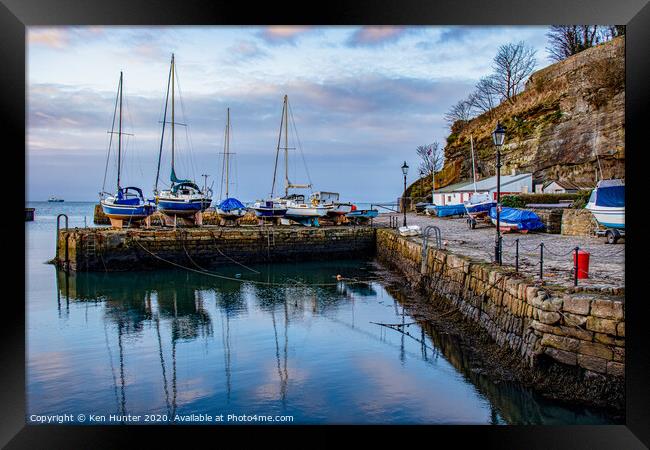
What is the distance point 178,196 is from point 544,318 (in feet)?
73.3

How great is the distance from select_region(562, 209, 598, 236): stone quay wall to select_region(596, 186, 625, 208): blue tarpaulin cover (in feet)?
5.20

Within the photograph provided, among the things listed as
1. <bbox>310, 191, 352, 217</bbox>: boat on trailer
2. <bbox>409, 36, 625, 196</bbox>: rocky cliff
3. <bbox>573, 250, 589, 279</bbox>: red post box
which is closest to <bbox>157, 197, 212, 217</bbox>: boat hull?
<bbox>310, 191, 352, 217</bbox>: boat on trailer

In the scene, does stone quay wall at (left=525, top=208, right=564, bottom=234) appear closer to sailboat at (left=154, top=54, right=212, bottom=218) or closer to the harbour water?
the harbour water

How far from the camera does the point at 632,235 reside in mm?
A: 4938

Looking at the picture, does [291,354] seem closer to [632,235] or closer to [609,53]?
[632,235]

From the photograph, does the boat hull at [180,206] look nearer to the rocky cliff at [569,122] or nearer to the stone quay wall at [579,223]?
the stone quay wall at [579,223]

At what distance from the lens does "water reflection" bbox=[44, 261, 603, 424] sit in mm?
6434

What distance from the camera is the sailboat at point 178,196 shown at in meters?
25.0

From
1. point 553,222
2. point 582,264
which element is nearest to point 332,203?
point 553,222

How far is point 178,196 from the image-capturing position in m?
25.4

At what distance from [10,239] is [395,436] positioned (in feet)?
14.5

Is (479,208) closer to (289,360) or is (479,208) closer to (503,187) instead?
(503,187)
